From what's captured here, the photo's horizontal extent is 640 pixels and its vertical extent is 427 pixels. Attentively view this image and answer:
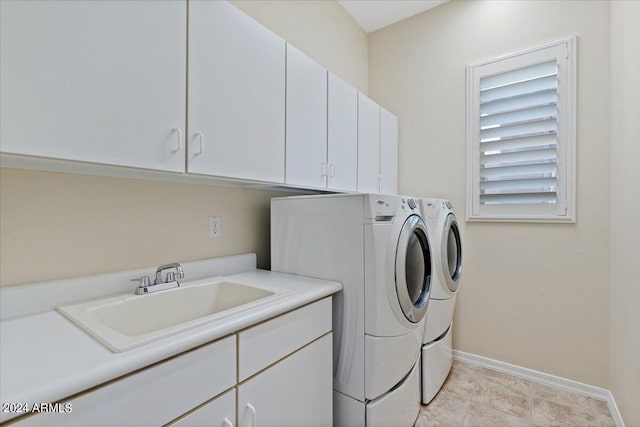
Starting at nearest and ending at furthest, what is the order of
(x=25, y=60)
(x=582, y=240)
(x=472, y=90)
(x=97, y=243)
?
1. (x=25, y=60)
2. (x=97, y=243)
3. (x=582, y=240)
4. (x=472, y=90)

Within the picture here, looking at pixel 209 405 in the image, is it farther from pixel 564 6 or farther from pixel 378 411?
pixel 564 6

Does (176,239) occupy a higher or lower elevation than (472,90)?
lower

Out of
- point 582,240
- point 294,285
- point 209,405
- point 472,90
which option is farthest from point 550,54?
point 209,405

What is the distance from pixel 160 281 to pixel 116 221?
31 cm

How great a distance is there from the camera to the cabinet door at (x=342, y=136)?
1.87 meters

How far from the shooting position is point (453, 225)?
222 cm

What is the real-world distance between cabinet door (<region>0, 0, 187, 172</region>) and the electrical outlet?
0.59m

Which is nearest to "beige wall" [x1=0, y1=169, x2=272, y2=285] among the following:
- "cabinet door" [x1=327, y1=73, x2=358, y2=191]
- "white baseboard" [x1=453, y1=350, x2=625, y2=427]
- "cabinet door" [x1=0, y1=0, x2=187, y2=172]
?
"cabinet door" [x1=0, y1=0, x2=187, y2=172]

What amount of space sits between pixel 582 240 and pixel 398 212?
1.46 m

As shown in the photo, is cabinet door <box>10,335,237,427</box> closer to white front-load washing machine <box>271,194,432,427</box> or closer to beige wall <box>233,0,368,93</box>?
white front-load washing machine <box>271,194,432,427</box>

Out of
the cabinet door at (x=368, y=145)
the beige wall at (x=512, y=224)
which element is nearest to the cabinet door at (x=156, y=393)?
the cabinet door at (x=368, y=145)

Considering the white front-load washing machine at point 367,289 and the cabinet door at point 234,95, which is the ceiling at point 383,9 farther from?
the white front-load washing machine at point 367,289

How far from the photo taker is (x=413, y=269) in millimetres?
1683

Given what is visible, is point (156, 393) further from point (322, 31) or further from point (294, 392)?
point (322, 31)
